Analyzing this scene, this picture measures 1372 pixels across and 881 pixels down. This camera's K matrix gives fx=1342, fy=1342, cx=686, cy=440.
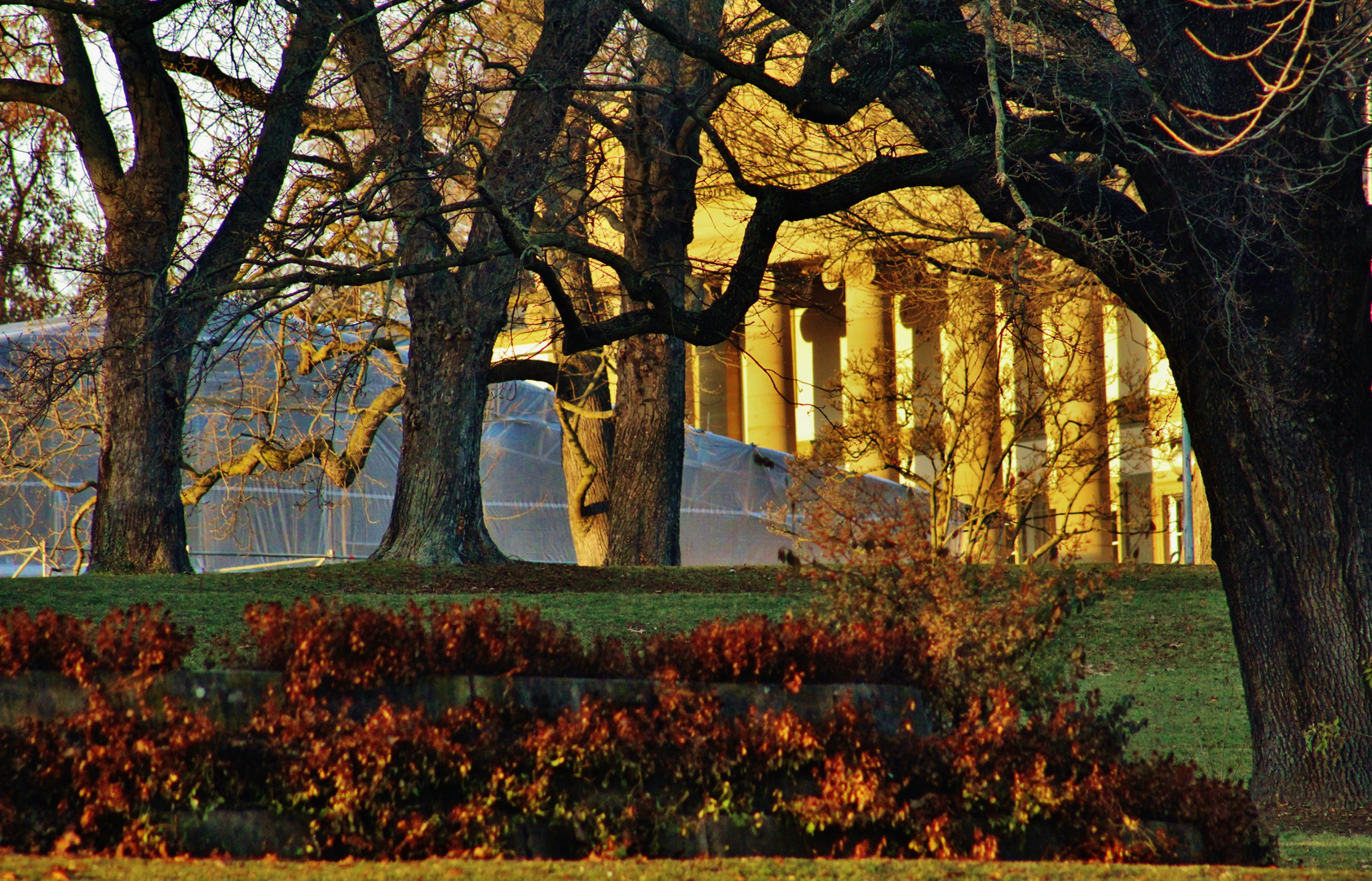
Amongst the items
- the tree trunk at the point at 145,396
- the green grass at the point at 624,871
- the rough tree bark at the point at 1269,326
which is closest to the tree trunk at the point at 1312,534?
the rough tree bark at the point at 1269,326

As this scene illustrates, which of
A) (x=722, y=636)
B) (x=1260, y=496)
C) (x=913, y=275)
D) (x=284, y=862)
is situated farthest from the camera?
(x=913, y=275)

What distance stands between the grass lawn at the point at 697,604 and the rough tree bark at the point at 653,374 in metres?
1.88

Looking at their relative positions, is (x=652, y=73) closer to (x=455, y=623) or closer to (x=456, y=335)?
(x=456, y=335)

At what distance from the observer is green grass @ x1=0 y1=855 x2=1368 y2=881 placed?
4816 millimetres

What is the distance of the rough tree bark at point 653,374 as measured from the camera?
1670 cm

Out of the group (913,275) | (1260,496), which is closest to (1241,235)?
(1260,496)

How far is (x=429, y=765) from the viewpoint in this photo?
5656 mm

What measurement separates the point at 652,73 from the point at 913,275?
18.3 ft

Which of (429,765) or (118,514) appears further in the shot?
(118,514)

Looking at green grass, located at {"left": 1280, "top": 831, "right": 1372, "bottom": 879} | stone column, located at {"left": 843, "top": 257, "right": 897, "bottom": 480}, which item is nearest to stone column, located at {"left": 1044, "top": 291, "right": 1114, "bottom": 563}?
stone column, located at {"left": 843, "top": 257, "right": 897, "bottom": 480}

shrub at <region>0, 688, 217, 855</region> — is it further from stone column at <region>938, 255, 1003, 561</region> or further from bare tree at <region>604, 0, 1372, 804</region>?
stone column at <region>938, 255, 1003, 561</region>

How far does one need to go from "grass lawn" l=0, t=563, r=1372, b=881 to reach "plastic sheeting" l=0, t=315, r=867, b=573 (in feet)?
21.0

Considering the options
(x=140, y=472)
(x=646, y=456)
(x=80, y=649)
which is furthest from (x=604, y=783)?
(x=646, y=456)

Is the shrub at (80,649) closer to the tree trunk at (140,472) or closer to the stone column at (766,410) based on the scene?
the tree trunk at (140,472)
